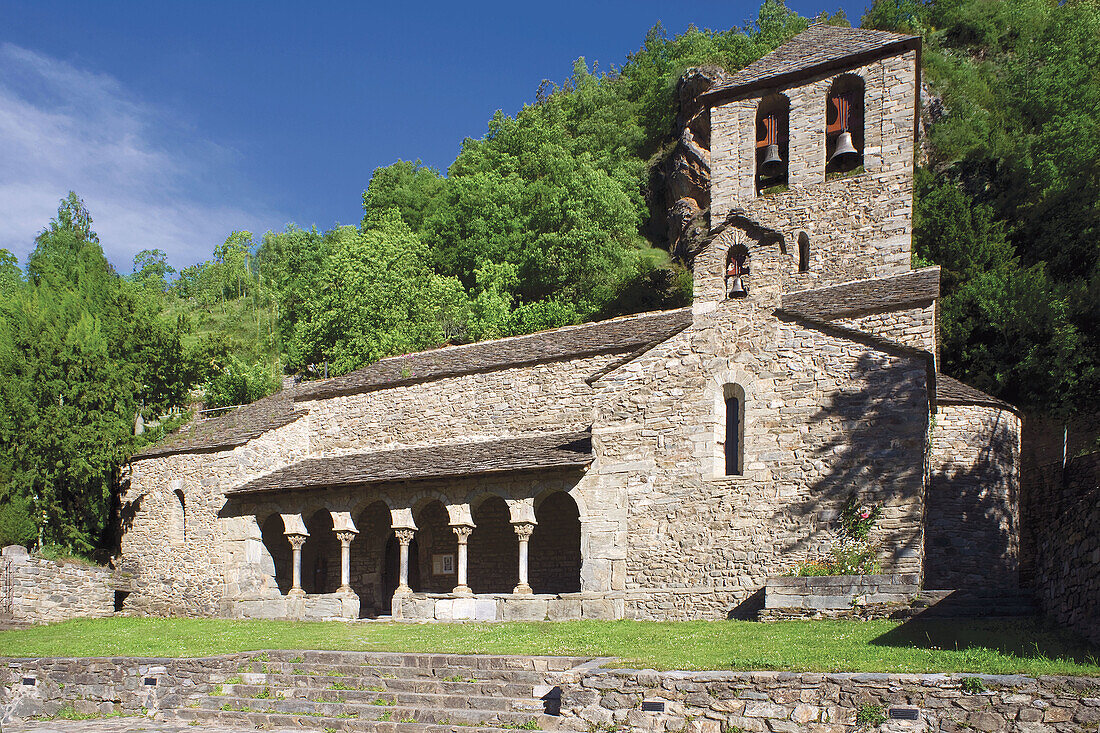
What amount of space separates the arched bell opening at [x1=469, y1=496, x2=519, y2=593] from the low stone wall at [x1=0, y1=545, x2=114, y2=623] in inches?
383

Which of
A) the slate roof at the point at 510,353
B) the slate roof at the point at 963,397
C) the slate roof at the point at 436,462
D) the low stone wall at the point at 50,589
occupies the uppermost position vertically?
the slate roof at the point at 510,353

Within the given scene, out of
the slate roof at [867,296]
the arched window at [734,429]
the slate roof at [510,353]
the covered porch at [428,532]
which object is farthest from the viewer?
the slate roof at [510,353]

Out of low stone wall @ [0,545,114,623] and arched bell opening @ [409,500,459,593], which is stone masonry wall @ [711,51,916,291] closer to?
arched bell opening @ [409,500,459,593]

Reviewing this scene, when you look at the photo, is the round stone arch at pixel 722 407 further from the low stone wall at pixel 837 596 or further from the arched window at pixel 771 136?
the arched window at pixel 771 136

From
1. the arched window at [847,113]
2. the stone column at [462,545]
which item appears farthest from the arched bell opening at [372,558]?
the arched window at [847,113]

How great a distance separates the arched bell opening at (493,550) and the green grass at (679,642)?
439 cm

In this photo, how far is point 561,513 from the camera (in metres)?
21.6

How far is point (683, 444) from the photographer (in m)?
16.8

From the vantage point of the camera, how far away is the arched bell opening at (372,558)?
24.1 metres

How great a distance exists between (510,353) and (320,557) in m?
8.03

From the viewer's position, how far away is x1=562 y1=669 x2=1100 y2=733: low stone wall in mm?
7641

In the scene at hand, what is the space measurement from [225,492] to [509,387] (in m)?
7.78

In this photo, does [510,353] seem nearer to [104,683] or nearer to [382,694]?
[104,683]

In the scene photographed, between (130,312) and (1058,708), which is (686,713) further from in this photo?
(130,312)
